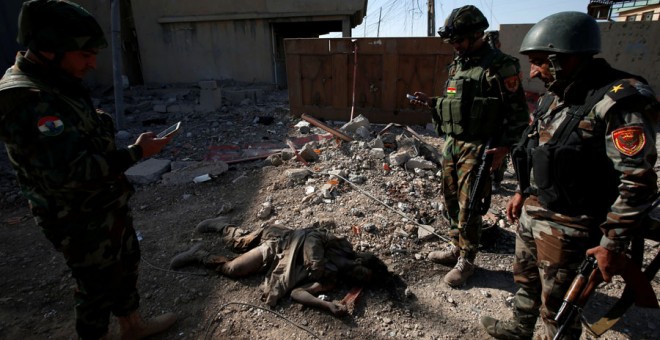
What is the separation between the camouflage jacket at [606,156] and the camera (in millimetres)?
1300

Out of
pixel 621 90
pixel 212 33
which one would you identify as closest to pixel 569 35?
pixel 621 90

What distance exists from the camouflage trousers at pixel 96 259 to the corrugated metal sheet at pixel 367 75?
5097 millimetres

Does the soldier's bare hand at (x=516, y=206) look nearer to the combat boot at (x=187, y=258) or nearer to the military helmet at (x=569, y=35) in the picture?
the military helmet at (x=569, y=35)

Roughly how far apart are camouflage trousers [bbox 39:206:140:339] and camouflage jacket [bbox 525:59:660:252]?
2.17 meters

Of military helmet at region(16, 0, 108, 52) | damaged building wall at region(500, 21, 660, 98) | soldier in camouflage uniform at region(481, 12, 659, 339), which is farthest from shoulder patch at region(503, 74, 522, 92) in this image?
damaged building wall at region(500, 21, 660, 98)

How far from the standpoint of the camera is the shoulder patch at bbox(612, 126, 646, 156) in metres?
1.28

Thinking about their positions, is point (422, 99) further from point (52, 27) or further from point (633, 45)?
point (633, 45)

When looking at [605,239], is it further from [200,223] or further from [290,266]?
[200,223]

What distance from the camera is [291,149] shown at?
17.1 feet

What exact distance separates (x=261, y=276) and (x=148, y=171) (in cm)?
314

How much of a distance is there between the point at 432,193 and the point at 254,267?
2327mm

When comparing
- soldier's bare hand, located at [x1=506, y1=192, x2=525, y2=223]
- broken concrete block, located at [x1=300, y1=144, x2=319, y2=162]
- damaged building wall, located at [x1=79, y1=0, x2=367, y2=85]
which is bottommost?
broken concrete block, located at [x1=300, y1=144, x2=319, y2=162]

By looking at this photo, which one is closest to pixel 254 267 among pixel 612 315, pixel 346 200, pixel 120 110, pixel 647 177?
pixel 346 200

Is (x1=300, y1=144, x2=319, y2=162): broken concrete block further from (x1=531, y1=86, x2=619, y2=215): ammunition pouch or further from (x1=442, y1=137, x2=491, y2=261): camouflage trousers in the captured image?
(x1=531, y1=86, x2=619, y2=215): ammunition pouch
